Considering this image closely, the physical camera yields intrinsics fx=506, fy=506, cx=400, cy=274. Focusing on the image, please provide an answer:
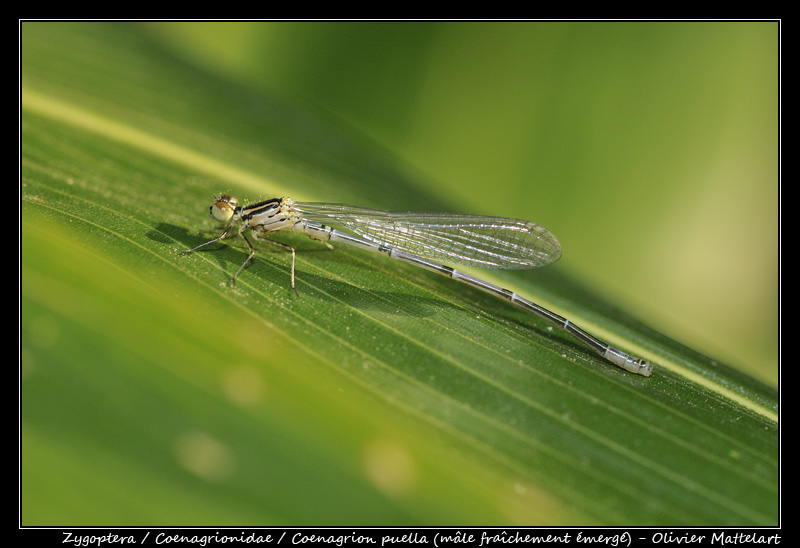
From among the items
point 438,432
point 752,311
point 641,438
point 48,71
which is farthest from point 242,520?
point 752,311

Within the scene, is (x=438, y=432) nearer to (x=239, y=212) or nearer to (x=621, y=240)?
(x=239, y=212)

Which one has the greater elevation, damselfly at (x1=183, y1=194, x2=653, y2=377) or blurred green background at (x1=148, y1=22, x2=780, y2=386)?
blurred green background at (x1=148, y1=22, x2=780, y2=386)

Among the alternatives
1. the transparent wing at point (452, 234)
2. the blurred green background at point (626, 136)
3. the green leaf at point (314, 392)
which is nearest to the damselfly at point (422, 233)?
the transparent wing at point (452, 234)

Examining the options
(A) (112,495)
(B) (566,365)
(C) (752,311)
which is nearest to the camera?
(A) (112,495)

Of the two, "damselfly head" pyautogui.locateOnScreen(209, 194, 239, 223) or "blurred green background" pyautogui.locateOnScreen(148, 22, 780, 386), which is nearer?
"damselfly head" pyautogui.locateOnScreen(209, 194, 239, 223)

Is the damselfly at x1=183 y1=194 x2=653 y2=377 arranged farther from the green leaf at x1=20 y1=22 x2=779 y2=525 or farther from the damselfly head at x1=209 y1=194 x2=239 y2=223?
the green leaf at x1=20 y1=22 x2=779 y2=525

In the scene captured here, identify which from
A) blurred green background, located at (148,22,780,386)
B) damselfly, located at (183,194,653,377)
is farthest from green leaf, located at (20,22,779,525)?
blurred green background, located at (148,22,780,386)
